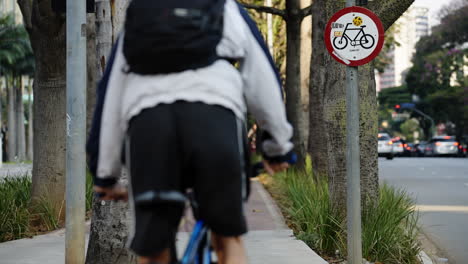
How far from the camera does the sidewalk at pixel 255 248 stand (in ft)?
24.8

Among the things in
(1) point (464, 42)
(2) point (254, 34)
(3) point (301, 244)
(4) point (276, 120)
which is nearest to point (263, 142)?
(4) point (276, 120)

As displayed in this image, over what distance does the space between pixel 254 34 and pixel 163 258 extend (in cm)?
80

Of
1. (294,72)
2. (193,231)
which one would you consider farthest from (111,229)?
(294,72)

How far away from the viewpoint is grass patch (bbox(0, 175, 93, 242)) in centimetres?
955

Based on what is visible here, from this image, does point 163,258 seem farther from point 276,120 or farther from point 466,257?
point 466,257

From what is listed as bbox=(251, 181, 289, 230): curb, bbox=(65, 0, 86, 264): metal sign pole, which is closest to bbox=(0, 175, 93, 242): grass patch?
bbox=(251, 181, 289, 230): curb

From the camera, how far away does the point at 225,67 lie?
109 inches

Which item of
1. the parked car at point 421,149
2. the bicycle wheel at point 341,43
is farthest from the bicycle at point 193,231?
the parked car at point 421,149

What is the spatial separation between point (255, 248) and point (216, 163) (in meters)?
5.87

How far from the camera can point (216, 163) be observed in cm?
260

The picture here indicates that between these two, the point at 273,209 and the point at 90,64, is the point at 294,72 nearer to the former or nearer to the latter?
the point at 90,64

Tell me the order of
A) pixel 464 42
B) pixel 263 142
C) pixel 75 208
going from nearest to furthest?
pixel 263 142 < pixel 75 208 < pixel 464 42

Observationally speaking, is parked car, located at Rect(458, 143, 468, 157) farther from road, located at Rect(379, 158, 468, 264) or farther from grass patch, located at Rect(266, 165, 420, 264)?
grass patch, located at Rect(266, 165, 420, 264)

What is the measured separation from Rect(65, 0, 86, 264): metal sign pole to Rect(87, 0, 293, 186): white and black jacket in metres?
3.31
